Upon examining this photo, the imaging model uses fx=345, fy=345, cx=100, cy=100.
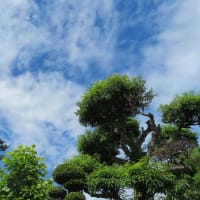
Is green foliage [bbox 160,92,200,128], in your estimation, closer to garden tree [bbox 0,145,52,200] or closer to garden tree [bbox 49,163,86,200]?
garden tree [bbox 49,163,86,200]

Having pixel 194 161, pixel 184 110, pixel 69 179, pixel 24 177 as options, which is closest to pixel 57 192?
pixel 69 179

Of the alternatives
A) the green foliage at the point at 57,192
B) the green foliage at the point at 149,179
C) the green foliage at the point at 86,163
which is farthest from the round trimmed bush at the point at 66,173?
the green foliage at the point at 149,179

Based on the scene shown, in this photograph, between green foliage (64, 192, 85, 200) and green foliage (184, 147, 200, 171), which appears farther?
green foliage (184, 147, 200, 171)

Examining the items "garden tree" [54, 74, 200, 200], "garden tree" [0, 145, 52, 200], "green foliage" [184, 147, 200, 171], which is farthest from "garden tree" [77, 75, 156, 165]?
"garden tree" [0, 145, 52, 200]

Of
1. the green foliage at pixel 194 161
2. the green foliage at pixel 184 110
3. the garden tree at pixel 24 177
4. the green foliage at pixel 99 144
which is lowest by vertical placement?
the garden tree at pixel 24 177

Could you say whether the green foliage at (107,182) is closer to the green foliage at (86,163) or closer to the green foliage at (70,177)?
the green foliage at (70,177)

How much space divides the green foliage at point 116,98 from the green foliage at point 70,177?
5.54 meters

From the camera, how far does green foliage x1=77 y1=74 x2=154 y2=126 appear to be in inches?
845

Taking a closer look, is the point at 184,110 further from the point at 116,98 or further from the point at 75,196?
the point at 75,196

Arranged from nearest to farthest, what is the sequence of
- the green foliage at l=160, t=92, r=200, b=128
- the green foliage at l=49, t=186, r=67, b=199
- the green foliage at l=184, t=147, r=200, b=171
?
the green foliage at l=49, t=186, r=67, b=199 < the green foliage at l=184, t=147, r=200, b=171 < the green foliage at l=160, t=92, r=200, b=128

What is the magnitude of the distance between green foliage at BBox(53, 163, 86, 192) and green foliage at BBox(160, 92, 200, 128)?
28.2 feet

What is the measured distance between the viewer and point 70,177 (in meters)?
16.9

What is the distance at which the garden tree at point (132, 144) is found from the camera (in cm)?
1641

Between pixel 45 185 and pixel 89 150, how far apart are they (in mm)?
15602
